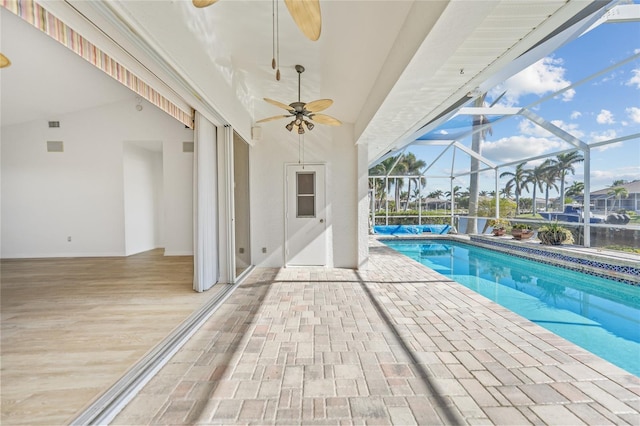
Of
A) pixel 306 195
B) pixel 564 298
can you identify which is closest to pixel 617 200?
pixel 564 298

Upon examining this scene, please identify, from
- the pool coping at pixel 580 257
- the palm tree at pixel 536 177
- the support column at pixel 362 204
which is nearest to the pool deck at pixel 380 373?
the support column at pixel 362 204

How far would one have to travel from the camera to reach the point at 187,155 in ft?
19.8

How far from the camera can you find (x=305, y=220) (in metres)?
5.05

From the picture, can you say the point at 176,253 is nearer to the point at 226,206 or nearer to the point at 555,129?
the point at 226,206

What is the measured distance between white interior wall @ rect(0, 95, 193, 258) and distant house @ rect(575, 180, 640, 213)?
9892 millimetres

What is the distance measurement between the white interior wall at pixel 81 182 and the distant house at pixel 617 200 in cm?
989

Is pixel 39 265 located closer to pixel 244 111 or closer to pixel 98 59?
pixel 244 111

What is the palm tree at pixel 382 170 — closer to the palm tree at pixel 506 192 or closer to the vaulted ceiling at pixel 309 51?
the palm tree at pixel 506 192

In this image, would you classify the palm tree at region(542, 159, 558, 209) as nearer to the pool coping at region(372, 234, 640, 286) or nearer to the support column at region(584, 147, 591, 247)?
the pool coping at region(372, 234, 640, 286)

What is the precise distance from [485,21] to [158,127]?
6.51 metres

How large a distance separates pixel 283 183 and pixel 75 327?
3447 millimetres

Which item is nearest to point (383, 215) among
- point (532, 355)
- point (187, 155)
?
point (187, 155)

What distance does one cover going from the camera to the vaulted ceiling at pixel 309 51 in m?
1.61

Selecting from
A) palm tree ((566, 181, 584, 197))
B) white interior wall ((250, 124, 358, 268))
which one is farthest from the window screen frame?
palm tree ((566, 181, 584, 197))
